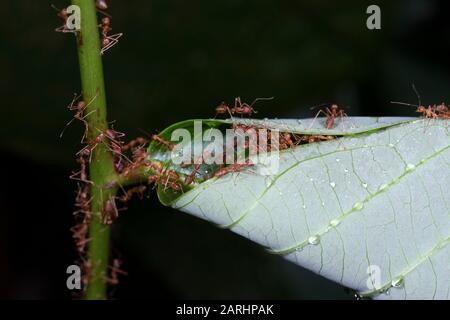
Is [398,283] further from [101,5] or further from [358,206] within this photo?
[101,5]

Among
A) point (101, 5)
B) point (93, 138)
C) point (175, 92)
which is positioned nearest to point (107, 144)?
point (93, 138)

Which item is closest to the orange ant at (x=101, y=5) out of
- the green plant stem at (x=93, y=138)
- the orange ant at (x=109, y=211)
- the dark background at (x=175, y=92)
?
the green plant stem at (x=93, y=138)

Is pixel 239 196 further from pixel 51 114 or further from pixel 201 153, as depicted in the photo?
pixel 51 114

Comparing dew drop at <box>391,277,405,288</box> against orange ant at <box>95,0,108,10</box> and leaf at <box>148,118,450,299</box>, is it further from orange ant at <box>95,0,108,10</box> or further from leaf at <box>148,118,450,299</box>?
orange ant at <box>95,0,108,10</box>

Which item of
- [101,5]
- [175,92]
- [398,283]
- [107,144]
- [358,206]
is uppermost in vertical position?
[175,92]

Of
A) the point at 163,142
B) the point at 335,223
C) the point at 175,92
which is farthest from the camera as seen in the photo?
the point at 175,92
